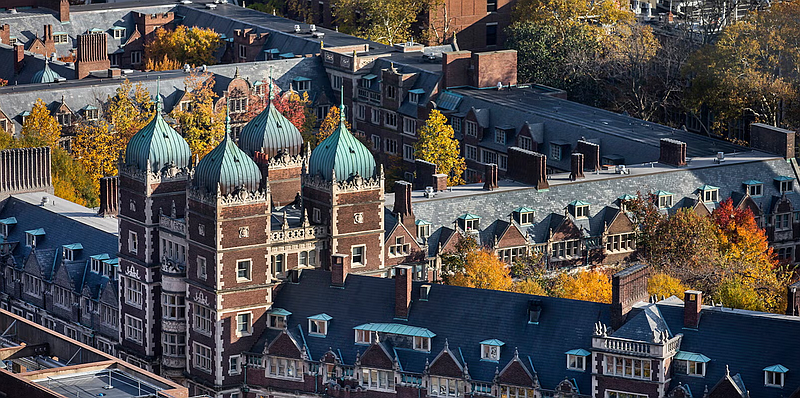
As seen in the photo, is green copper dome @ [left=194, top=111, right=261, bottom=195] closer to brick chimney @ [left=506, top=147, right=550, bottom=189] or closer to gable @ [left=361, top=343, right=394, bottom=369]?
gable @ [left=361, top=343, right=394, bottom=369]

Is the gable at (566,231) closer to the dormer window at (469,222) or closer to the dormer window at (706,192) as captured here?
the dormer window at (469,222)

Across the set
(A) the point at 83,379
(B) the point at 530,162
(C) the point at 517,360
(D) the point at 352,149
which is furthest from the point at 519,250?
(A) the point at 83,379

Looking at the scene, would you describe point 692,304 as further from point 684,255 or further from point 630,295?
point 684,255

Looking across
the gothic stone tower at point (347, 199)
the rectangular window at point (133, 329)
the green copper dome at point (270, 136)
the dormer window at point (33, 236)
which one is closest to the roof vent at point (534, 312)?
the gothic stone tower at point (347, 199)

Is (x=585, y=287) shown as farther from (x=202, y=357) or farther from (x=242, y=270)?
(x=202, y=357)

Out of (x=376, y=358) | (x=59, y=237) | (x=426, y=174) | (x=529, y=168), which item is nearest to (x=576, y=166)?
(x=529, y=168)

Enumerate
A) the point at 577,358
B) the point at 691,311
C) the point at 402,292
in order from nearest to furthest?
the point at 691,311 < the point at 577,358 < the point at 402,292
